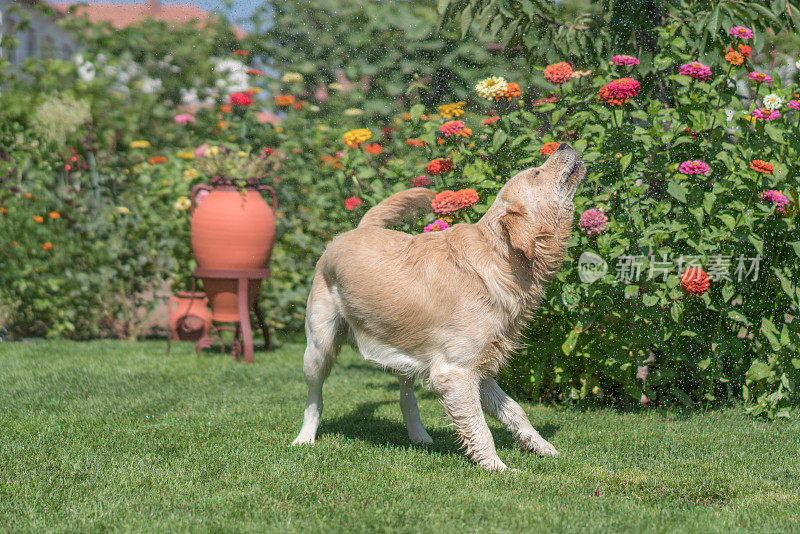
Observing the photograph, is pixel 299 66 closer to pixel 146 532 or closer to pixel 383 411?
pixel 383 411

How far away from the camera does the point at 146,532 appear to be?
8.35ft

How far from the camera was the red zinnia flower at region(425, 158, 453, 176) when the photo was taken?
14.6ft

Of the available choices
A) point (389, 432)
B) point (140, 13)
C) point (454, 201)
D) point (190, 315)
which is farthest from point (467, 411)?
point (140, 13)

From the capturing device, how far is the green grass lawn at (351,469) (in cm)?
269

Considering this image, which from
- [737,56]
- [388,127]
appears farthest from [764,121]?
[388,127]

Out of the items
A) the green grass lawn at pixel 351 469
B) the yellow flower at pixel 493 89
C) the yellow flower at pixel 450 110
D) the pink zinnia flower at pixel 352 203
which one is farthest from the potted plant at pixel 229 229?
the yellow flower at pixel 493 89

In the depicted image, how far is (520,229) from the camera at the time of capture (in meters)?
3.20

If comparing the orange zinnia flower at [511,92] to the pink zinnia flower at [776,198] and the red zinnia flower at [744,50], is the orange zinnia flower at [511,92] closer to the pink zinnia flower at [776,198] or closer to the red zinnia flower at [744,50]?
the red zinnia flower at [744,50]

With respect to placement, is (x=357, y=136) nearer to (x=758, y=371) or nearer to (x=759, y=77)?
(x=759, y=77)

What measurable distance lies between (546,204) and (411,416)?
1406 millimetres

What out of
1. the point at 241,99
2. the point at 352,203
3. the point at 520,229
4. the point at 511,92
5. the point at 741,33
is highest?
the point at 741,33

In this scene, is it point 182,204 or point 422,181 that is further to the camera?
point 182,204

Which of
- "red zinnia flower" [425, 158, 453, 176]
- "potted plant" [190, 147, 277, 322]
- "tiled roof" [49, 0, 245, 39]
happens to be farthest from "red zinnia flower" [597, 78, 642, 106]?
"tiled roof" [49, 0, 245, 39]

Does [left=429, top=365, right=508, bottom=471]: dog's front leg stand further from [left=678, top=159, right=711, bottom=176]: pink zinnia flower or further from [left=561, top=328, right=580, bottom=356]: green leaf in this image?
[left=678, top=159, right=711, bottom=176]: pink zinnia flower
